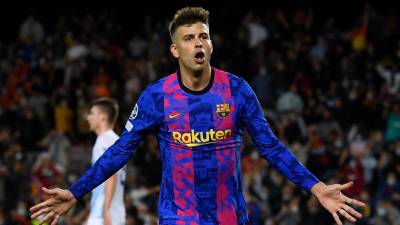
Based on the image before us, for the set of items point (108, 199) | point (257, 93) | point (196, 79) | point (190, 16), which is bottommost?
point (108, 199)

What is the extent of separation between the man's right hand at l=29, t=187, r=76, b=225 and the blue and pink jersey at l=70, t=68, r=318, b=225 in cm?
8

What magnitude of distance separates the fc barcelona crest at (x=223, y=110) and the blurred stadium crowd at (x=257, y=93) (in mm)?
7588

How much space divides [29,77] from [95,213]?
1158cm

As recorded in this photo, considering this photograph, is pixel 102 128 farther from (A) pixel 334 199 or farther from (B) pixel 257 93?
(B) pixel 257 93

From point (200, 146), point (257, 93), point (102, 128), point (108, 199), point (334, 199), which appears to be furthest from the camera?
point (257, 93)

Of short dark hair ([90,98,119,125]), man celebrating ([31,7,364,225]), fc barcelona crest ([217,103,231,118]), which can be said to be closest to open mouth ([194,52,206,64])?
man celebrating ([31,7,364,225])

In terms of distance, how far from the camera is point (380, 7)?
72.0 ft

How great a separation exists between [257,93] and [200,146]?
12.5 metres

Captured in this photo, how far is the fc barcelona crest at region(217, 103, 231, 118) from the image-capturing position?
235 inches

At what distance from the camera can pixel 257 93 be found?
1838 centimetres

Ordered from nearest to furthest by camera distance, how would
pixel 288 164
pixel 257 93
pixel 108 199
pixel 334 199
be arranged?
pixel 334 199, pixel 288 164, pixel 108 199, pixel 257 93

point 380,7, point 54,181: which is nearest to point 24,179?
point 54,181

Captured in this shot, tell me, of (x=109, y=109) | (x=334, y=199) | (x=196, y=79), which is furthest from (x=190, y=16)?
(x=109, y=109)

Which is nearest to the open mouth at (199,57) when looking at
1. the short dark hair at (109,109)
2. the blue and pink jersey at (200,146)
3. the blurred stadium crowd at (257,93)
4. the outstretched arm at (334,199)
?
the blue and pink jersey at (200,146)
